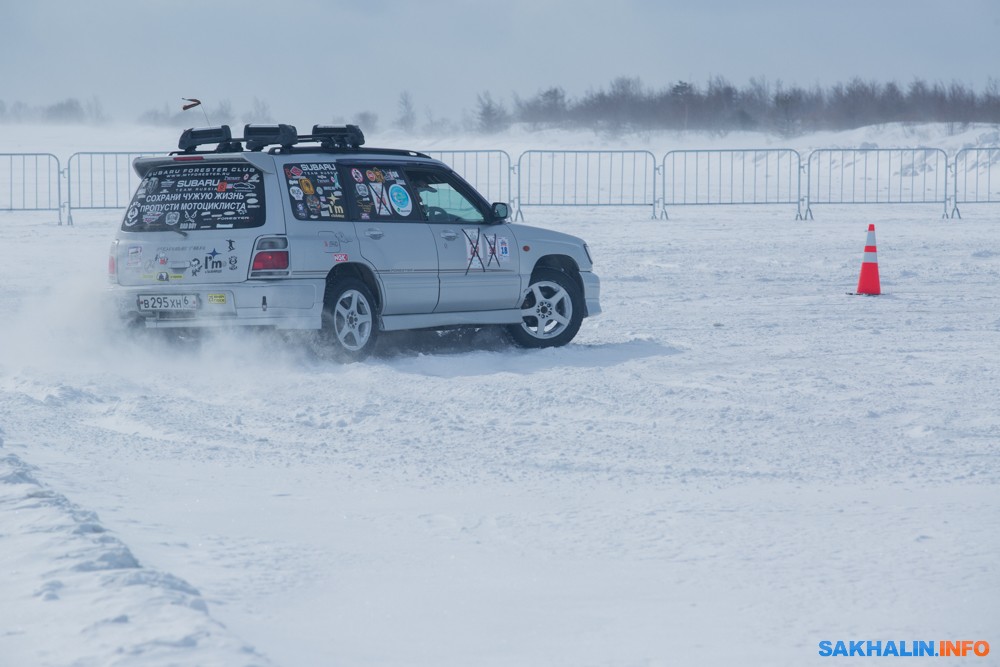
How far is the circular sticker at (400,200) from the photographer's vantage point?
1105 centimetres

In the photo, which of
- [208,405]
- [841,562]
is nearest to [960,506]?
[841,562]

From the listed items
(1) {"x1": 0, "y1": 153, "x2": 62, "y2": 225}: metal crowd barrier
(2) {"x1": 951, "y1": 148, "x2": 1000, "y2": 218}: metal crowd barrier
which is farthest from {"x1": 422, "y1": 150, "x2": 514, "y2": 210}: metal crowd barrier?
(2) {"x1": 951, "y1": 148, "x2": 1000, "y2": 218}: metal crowd barrier

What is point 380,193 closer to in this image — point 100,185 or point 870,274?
point 870,274

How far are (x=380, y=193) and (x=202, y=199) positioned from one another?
4.58ft

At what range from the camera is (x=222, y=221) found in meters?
10.3

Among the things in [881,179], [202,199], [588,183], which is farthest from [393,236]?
[881,179]

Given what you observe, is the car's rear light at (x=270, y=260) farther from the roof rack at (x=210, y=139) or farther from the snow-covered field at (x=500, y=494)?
the roof rack at (x=210, y=139)

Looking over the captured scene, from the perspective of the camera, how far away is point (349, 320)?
10.6m

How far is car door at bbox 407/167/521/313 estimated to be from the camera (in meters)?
11.2

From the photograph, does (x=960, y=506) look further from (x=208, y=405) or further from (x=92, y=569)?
(x=208, y=405)

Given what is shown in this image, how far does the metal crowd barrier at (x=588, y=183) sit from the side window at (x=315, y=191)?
15.5 meters

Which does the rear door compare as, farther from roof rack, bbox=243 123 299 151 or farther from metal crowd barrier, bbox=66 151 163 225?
metal crowd barrier, bbox=66 151 163 225

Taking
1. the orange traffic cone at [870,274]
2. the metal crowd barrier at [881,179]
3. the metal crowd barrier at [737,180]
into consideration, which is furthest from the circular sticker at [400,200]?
the metal crowd barrier at [881,179]

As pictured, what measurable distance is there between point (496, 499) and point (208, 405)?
3.06 metres
